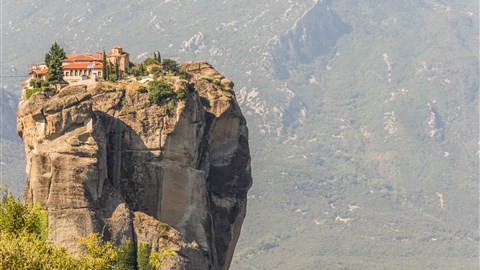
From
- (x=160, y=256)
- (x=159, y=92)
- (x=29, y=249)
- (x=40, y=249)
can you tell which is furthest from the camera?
(x=159, y=92)

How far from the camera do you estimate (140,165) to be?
109m

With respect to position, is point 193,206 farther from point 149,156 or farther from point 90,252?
point 90,252

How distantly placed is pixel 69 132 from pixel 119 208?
6862mm

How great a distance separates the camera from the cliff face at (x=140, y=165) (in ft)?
334

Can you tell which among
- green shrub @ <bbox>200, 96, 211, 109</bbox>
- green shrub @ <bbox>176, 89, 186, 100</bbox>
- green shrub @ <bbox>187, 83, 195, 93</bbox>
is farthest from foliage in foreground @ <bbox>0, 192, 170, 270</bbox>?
green shrub @ <bbox>200, 96, 211, 109</bbox>

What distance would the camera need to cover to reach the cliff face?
334 ft

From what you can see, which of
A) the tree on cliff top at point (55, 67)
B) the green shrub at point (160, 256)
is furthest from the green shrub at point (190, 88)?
the green shrub at point (160, 256)

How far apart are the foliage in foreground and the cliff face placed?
4.30ft

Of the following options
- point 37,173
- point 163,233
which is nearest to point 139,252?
point 163,233

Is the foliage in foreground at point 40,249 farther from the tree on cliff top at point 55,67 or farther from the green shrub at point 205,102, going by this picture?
the green shrub at point 205,102

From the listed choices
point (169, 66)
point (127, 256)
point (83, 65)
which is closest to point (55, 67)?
point (83, 65)

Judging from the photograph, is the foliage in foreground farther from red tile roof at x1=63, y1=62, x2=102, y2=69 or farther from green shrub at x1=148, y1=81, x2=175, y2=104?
red tile roof at x1=63, y1=62, x2=102, y2=69

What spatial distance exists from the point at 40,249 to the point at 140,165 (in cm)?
3390

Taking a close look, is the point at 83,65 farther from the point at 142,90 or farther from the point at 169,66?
the point at 142,90
